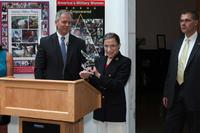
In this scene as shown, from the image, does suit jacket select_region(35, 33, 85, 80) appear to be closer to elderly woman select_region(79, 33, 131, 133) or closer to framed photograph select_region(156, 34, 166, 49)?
elderly woman select_region(79, 33, 131, 133)

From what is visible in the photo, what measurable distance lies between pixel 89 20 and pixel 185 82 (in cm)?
135

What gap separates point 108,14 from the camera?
13.3 ft

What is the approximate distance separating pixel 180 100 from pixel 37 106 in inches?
62.0

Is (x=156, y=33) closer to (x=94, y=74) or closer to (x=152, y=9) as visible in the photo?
(x=152, y=9)

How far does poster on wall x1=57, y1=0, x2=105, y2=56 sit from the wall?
5130 millimetres

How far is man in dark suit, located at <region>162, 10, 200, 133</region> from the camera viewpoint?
329cm

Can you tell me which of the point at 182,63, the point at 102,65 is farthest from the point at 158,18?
the point at 102,65

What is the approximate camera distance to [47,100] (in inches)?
90.4

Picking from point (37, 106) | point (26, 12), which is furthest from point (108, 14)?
point (37, 106)

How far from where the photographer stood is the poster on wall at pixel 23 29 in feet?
13.1

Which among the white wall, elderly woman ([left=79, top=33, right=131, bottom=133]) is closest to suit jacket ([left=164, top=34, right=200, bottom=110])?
elderly woman ([left=79, top=33, right=131, bottom=133])

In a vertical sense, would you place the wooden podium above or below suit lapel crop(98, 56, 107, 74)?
below

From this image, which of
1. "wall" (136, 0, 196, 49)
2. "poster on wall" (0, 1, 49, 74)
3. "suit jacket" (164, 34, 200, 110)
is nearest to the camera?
"suit jacket" (164, 34, 200, 110)

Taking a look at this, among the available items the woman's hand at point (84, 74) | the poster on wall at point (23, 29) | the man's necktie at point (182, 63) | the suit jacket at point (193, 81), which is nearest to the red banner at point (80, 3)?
the poster on wall at point (23, 29)
